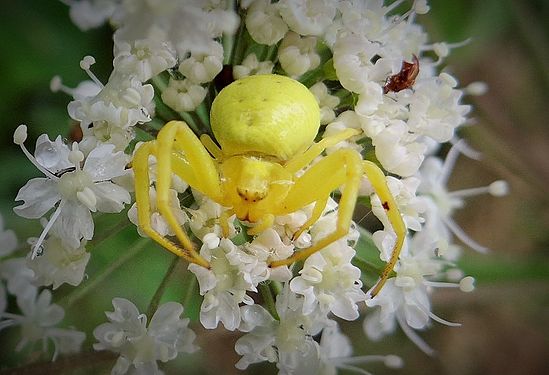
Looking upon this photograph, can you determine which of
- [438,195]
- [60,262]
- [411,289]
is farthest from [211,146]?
[438,195]

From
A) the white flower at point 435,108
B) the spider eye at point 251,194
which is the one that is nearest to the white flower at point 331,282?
the spider eye at point 251,194

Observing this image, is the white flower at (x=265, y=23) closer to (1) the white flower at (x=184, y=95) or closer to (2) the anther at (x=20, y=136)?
(1) the white flower at (x=184, y=95)

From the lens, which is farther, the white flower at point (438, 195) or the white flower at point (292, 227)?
the white flower at point (438, 195)

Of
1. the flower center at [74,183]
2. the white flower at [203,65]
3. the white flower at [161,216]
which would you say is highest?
the white flower at [203,65]

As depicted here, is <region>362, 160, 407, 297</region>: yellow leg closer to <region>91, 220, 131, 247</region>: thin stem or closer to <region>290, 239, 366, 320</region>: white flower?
<region>290, 239, 366, 320</region>: white flower

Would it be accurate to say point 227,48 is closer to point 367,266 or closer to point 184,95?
point 184,95

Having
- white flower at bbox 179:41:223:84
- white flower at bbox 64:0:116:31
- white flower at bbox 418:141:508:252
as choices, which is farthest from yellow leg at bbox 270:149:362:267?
white flower at bbox 418:141:508:252

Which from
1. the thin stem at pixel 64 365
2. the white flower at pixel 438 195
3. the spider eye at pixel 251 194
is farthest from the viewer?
the white flower at pixel 438 195
